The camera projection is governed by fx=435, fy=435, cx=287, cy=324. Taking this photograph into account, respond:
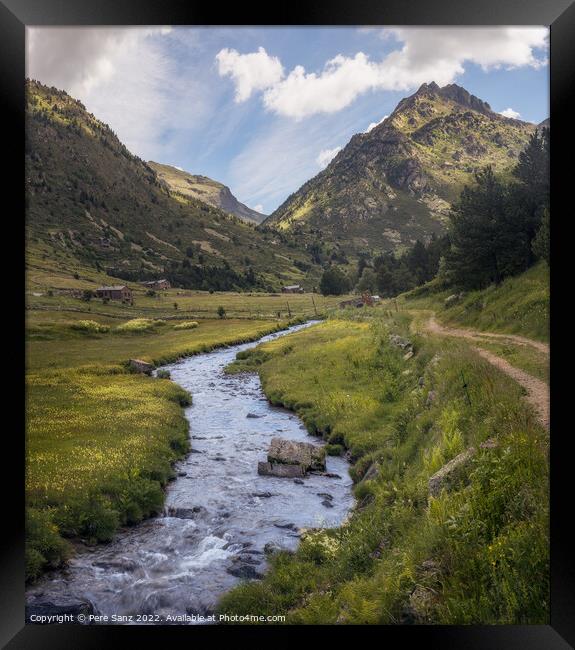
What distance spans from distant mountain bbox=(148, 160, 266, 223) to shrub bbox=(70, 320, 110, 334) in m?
5.45

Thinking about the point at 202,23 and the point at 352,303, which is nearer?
the point at 202,23

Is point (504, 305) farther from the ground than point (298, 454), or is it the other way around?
point (504, 305)

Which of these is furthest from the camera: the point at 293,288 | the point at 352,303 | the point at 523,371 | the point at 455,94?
the point at 352,303

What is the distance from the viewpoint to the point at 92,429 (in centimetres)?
1384

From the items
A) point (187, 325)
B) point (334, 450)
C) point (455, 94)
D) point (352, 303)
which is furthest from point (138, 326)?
point (455, 94)

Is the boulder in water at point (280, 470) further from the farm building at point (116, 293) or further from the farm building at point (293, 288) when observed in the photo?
the farm building at point (293, 288)

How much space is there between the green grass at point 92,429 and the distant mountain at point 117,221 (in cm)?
209

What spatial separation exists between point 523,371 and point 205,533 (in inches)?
343

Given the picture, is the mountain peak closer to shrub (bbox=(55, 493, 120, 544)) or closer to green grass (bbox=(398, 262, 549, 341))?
green grass (bbox=(398, 262, 549, 341))

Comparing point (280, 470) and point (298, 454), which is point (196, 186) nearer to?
point (298, 454)
